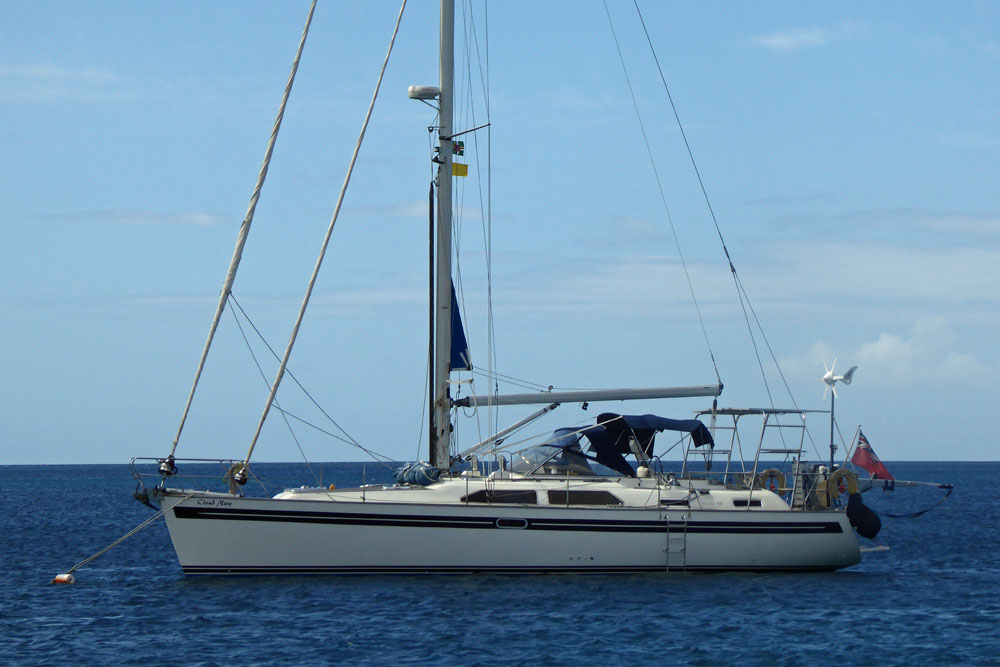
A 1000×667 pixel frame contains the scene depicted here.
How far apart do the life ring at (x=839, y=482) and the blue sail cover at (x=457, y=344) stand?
347 inches

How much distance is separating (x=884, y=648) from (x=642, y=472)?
790cm

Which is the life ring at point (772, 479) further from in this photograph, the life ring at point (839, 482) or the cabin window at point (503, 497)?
the cabin window at point (503, 497)

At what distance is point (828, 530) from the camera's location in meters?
27.1

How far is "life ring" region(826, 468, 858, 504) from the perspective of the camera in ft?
91.9

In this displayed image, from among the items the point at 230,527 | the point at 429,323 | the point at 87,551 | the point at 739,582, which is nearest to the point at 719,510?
the point at 739,582

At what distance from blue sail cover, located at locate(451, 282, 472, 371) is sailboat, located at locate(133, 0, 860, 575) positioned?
36 millimetres

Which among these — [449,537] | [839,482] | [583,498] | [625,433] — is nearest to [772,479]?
[839,482]

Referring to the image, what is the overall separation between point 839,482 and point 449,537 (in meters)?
9.62

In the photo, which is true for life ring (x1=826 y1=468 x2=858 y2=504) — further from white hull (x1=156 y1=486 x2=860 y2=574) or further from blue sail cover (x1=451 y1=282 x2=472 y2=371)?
blue sail cover (x1=451 y1=282 x2=472 y2=371)

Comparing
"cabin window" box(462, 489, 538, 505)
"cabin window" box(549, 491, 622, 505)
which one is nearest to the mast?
"cabin window" box(462, 489, 538, 505)

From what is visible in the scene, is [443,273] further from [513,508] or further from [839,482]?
Answer: [839,482]

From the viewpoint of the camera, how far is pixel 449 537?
2509 centimetres

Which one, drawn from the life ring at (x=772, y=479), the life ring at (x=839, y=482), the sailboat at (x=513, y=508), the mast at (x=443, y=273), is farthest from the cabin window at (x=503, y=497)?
the life ring at (x=839, y=482)

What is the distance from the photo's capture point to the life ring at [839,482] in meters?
28.0
